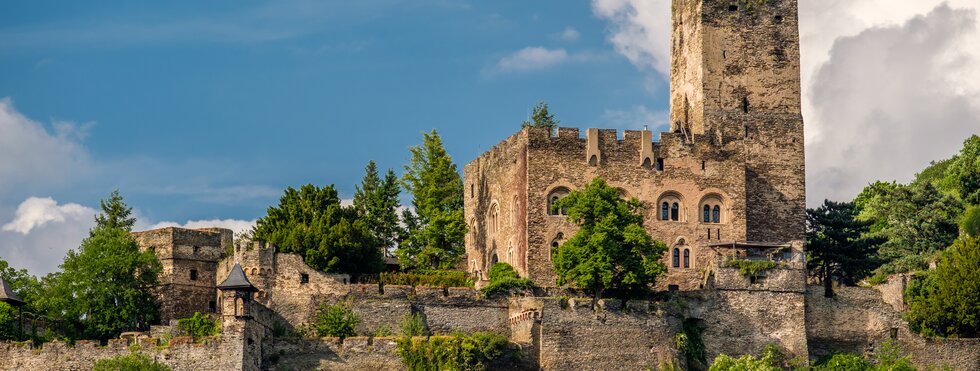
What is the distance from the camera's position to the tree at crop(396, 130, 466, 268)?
254 ft

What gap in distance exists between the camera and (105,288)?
71312 mm

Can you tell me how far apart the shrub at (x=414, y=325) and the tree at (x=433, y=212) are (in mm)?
8675

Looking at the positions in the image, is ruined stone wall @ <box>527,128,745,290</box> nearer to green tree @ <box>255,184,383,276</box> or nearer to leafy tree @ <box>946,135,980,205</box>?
green tree @ <box>255,184,383,276</box>

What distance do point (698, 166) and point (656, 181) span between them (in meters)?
1.84

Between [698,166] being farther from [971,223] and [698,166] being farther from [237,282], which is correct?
[237,282]

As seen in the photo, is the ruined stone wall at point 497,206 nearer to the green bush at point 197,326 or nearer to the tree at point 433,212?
the tree at point 433,212

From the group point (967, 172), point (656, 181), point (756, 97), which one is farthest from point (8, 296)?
point (967, 172)

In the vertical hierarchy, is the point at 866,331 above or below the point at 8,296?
below

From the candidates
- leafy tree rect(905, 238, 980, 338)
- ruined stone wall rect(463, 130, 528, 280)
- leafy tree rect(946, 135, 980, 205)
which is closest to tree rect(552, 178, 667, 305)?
ruined stone wall rect(463, 130, 528, 280)

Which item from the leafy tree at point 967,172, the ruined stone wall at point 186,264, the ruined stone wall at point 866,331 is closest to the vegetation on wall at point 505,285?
the ruined stone wall at point 866,331

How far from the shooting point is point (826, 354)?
7119cm

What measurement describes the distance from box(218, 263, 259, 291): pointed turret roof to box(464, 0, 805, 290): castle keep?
13.0 metres

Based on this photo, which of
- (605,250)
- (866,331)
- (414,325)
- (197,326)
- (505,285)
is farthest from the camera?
(866,331)

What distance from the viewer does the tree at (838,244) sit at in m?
78.6
